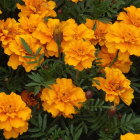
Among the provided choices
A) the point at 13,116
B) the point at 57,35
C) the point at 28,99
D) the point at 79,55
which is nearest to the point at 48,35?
the point at 57,35

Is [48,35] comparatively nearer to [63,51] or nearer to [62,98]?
[63,51]

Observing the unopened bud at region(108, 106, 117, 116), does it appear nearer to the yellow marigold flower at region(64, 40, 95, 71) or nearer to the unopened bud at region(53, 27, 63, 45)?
the yellow marigold flower at region(64, 40, 95, 71)

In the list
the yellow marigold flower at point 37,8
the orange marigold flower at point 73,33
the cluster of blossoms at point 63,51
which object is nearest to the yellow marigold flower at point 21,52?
the cluster of blossoms at point 63,51

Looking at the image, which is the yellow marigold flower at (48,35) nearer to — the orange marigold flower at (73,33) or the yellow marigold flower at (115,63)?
the orange marigold flower at (73,33)

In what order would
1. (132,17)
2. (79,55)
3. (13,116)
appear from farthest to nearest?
1. (132,17)
2. (79,55)
3. (13,116)

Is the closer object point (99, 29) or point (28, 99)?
point (28, 99)

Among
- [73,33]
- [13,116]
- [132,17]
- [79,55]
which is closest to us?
[13,116]
